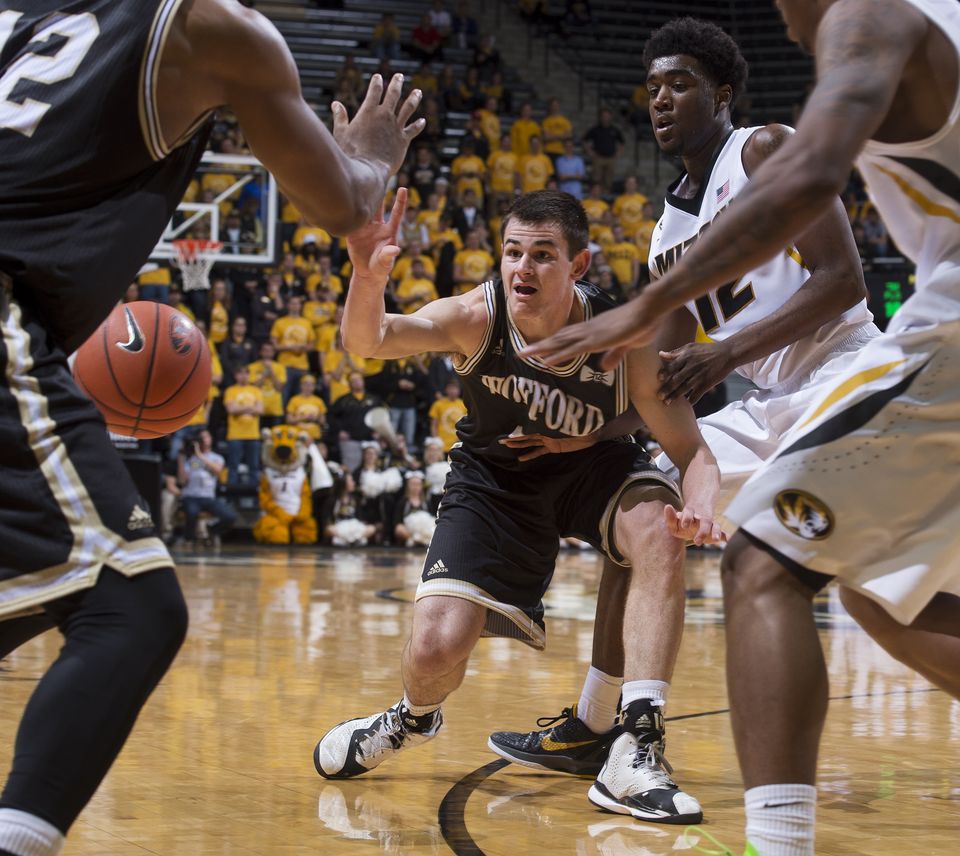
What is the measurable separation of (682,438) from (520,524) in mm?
668

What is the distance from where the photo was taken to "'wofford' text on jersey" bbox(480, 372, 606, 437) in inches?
170

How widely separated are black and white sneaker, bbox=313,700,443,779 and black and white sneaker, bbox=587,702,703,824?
60cm

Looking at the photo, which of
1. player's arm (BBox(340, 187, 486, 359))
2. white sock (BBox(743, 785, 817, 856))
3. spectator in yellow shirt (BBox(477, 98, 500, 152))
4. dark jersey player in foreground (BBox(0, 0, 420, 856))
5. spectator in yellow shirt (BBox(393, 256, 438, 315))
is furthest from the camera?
spectator in yellow shirt (BBox(477, 98, 500, 152))

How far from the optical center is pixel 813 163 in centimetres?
231

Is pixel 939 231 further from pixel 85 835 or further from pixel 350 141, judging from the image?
pixel 85 835

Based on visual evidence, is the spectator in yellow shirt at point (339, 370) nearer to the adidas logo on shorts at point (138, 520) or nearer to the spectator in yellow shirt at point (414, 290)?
the spectator in yellow shirt at point (414, 290)

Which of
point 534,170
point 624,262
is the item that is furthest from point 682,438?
point 534,170

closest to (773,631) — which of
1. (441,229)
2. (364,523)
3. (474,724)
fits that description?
(474,724)

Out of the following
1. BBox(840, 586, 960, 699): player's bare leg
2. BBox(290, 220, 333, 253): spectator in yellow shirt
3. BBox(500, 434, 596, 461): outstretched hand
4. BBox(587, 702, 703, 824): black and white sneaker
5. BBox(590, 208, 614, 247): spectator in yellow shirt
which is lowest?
BBox(587, 702, 703, 824): black and white sneaker

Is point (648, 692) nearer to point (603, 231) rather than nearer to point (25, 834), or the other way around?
point (25, 834)

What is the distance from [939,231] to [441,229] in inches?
599

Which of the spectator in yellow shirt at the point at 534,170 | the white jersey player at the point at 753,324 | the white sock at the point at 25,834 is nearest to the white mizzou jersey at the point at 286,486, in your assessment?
the spectator in yellow shirt at the point at 534,170

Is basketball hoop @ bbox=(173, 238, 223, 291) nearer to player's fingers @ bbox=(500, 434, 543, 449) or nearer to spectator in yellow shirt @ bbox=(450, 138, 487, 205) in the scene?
spectator in yellow shirt @ bbox=(450, 138, 487, 205)

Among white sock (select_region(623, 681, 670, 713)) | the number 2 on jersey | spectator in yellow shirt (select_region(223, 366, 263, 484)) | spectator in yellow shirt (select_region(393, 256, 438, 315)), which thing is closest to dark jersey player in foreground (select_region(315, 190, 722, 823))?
white sock (select_region(623, 681, 670, 713))
